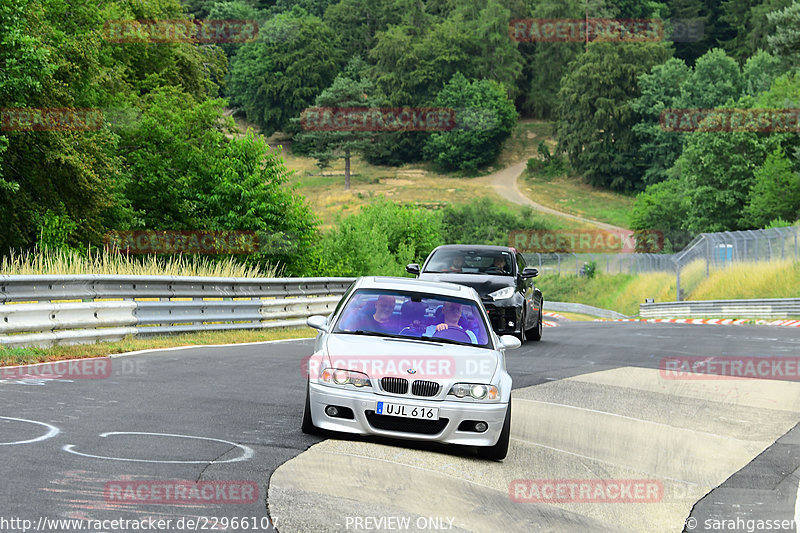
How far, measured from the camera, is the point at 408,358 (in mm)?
8641

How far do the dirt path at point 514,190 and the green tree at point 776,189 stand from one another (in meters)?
34.6

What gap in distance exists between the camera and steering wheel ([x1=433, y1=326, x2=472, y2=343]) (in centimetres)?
932

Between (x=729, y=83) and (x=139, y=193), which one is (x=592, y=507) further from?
(x=729, y=83)

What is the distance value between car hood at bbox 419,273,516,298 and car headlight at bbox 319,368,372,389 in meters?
9.97

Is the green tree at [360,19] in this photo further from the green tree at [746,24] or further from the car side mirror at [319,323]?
the car side mirror at [319,323]

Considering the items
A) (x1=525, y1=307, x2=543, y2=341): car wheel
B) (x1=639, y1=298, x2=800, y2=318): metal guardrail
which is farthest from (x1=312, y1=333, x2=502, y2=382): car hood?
(x1=639, y1=298, x2=800, y2=318): metal guardrail

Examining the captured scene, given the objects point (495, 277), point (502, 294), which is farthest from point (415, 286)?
point (495, 277)

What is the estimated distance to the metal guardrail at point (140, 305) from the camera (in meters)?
13.9

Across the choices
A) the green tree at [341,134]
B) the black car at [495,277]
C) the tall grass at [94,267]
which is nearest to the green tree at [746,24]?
the green tree at [341,134]

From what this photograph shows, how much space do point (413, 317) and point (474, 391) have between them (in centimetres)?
135

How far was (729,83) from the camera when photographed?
11031 cm

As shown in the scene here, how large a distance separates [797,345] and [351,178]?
113652mm

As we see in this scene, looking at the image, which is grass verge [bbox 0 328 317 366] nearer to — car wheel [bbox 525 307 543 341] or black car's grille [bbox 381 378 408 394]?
car wheel [bbox 525 307 543 341]

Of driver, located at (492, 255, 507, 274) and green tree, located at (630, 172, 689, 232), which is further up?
driver, located at (492, 255, 507, 274)
